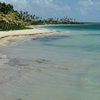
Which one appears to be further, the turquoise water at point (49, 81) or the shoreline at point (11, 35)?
the shoreline at point (11, 35)

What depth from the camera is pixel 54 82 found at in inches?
Answer: 545

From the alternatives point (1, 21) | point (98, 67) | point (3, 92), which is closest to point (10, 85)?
point (3, 92)

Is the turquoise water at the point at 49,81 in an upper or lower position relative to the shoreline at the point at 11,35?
upper

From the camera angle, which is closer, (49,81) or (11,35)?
(49,81)

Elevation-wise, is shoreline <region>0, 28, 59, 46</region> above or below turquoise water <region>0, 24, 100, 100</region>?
below

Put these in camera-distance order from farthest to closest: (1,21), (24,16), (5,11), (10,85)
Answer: (24,16) → (5,11) → (1,21) → (10,85)

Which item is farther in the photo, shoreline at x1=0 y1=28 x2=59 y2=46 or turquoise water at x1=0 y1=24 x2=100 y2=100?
shoreline at x1=0 y1=28 x2=59 y2=46

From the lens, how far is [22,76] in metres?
14.9

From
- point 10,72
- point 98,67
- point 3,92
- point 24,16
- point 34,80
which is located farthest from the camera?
point 24,16

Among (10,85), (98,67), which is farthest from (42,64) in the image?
(10,85)

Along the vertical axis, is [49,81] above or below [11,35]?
above

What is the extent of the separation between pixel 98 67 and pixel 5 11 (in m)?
81.3

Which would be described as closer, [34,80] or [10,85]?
[10,85]

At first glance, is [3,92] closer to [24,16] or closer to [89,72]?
[89,72]
